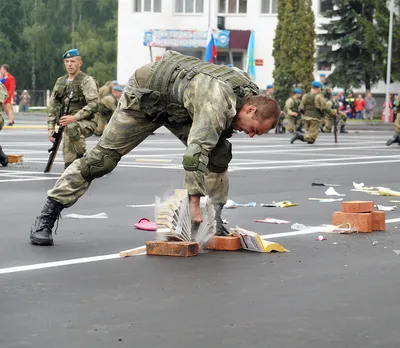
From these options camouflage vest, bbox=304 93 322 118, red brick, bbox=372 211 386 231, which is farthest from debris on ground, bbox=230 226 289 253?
camouflage vest, bbox=304 93 322 118

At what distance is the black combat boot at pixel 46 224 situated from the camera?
877cm

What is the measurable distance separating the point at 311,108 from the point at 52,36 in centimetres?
5911

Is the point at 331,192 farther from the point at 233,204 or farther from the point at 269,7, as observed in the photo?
the point at 269,7

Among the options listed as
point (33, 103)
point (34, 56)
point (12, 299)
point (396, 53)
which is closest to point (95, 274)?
point (12, 299)

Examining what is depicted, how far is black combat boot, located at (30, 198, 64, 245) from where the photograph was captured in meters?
8.77

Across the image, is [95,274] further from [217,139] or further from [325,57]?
[325,57]

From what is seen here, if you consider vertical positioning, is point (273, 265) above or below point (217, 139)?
below

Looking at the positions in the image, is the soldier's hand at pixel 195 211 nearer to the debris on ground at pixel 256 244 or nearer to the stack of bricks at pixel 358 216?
the debris on ground at pixel 256 244

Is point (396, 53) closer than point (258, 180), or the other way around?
point (258, 180)

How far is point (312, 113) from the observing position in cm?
3159

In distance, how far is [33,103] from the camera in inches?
3191

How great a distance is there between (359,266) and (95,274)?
1820 millimetres

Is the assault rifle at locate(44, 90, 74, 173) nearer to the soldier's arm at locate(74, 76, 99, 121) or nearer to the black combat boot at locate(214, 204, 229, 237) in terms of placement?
the soldier's arm at locate(74, 76, 99, 121)

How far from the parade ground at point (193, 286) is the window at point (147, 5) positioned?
62.1 metres
